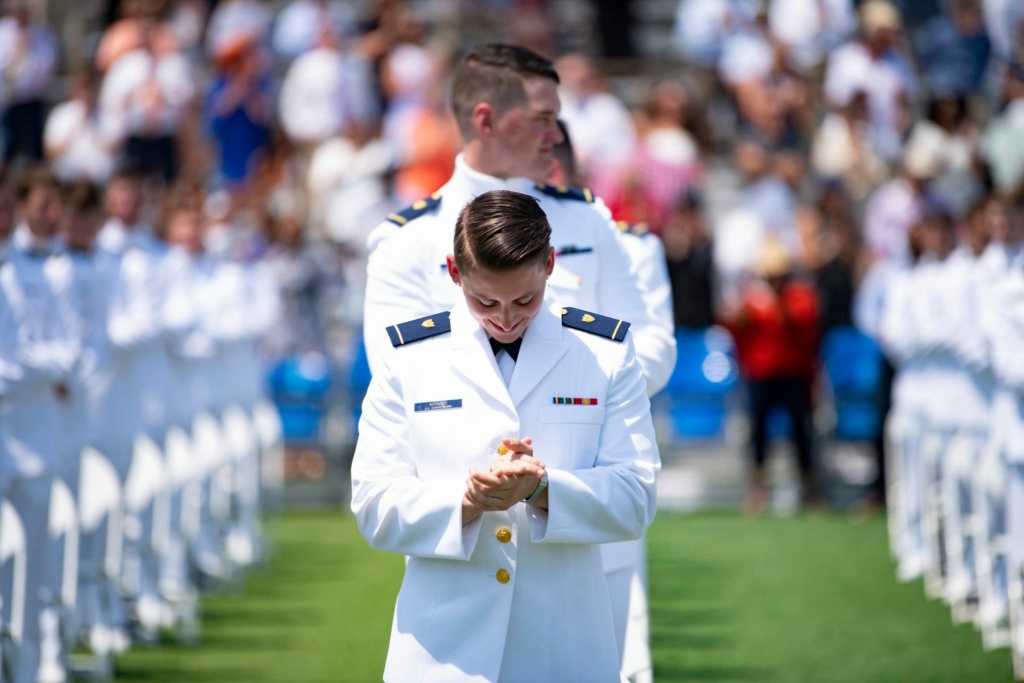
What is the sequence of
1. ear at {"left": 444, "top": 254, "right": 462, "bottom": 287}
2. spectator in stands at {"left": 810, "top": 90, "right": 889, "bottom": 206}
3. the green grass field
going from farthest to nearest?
spectator in stands at {"left": 810, "top": 90, "right": 889, "bottom": 206} → the green grass field → ear at {"left": 444, "top": 254, "right": 462, "bottom": 287}

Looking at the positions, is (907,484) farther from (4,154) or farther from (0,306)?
(4,154)

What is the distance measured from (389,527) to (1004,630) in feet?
19.8

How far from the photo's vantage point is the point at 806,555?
11875 millimetres

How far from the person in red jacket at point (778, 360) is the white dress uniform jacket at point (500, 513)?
10.5 m

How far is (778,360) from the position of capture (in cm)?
1427

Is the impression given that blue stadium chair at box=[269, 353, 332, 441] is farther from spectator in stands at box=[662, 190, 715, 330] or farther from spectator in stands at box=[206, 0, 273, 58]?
spectator in stands at box=[206, 0, 273, 58]

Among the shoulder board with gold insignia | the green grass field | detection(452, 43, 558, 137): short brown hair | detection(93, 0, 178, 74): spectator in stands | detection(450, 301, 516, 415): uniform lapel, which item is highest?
detection(93, 0, 178, 74): spectator in stands

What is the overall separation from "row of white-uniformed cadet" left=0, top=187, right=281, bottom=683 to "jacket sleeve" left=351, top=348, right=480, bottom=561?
3.30 meters

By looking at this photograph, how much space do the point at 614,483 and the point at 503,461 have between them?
1.05ft

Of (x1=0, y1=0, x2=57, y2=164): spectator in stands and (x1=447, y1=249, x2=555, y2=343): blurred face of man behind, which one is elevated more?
(x1=0, y1=0, x2=57, y2=164): spectator in stands

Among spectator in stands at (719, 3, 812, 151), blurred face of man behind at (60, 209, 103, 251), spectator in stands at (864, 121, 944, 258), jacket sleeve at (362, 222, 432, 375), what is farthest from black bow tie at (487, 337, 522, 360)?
spectator in stands at (719, 3, 812, 151)

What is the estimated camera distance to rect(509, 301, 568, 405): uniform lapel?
3898mm

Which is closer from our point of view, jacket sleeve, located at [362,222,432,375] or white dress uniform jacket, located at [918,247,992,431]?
jacket sleeve, located at [362,222,432,375]

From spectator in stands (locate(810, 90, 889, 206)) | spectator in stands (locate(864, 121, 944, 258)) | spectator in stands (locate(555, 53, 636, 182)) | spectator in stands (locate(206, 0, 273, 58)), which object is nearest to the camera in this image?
spectator in stands (locate(864, 121, 944, 258))
